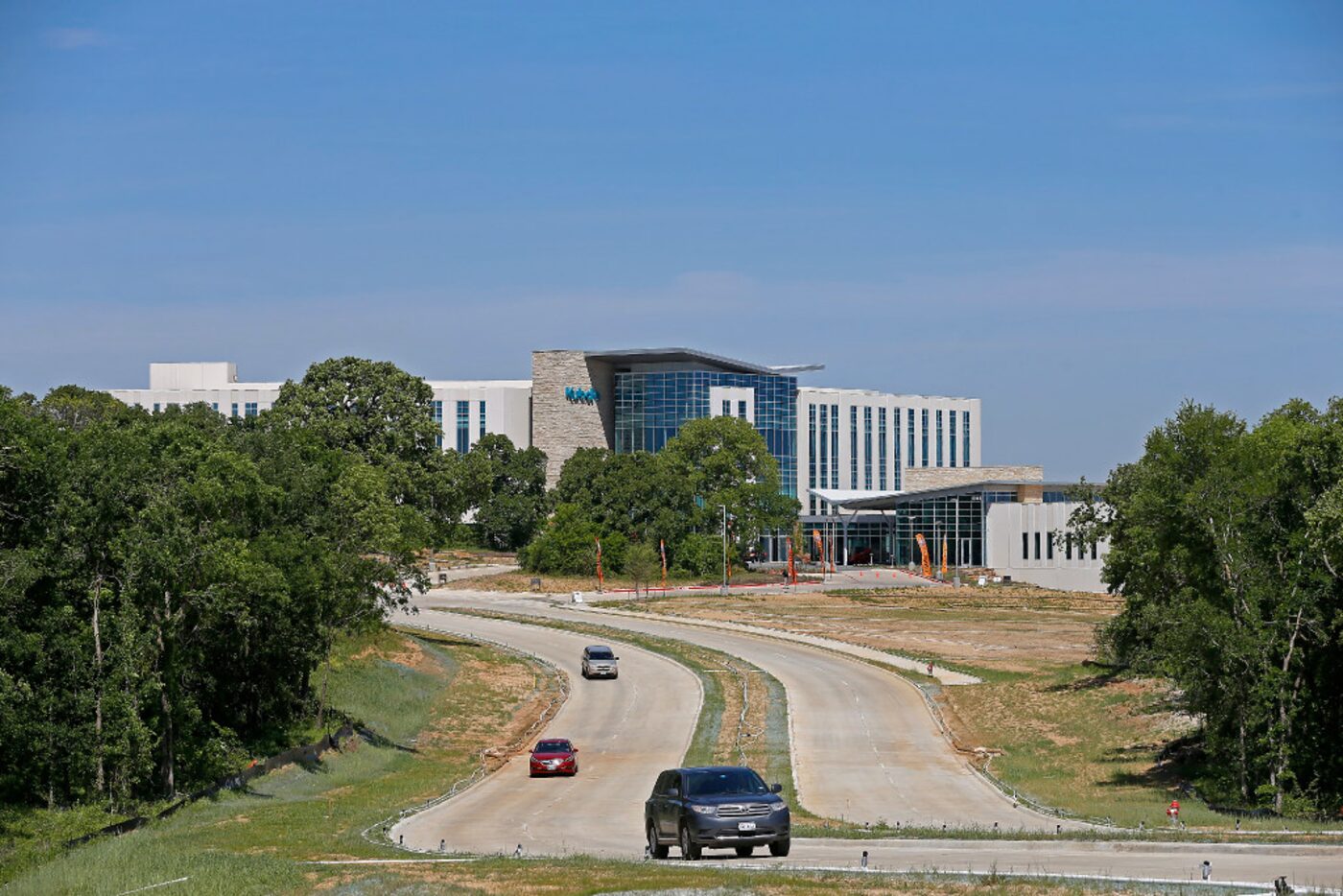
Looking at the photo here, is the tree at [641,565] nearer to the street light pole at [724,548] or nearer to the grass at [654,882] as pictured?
the street light pole at [724,548]

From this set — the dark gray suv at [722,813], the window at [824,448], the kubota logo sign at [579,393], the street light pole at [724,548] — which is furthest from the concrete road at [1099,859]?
the window at [824,448]

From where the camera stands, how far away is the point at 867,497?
594 ft

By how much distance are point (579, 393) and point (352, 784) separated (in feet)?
433

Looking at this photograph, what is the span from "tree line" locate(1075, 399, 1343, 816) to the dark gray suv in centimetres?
1871

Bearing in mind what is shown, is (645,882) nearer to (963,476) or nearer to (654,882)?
(654,882)

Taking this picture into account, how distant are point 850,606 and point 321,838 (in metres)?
95.5

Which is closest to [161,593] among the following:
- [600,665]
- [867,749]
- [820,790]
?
[820,790]

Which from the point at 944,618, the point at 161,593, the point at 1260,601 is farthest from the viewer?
the point at 944,618

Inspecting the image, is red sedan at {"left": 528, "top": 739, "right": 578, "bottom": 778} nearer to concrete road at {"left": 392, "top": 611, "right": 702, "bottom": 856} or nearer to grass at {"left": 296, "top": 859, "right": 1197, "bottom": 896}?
concrete road at {"left": 392, "top": 611, "right": 702, "bottom": 856}

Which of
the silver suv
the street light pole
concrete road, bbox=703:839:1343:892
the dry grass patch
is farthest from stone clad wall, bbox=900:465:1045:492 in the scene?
the dry grass patch

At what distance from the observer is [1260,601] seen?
44.6 m

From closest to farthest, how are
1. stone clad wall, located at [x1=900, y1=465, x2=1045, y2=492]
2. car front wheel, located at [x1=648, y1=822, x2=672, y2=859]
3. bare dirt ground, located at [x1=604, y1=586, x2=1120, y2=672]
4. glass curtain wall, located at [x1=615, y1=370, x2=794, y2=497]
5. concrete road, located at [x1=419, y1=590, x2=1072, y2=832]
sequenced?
car front wheel, located at [x1=648, y1=822, x2=672, y2=859] → concrete road, located at [x1=419, y1=590, x2=1072, y2=832] → bare dirt ground, located at [x1=604, y1=586, x2=1120, y2=672] → stone clad wall, located at [x1=900, y1=465, x2=1045, y2=492] → glass curtain wall, located at [x1=615, y1=370, x2=794, y2=497]

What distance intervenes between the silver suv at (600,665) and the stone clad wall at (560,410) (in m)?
98.8

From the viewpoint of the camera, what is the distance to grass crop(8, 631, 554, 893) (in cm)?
2912
